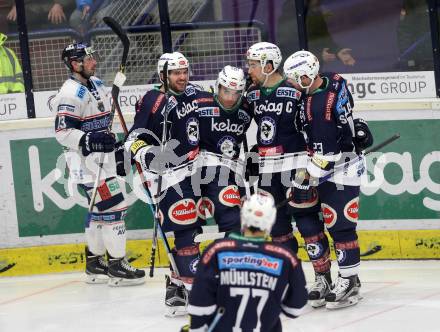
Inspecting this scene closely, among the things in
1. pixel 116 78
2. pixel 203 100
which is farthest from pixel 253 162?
pixel 116 78

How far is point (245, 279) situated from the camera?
488 cm

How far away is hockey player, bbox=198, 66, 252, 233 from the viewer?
7.02 metres

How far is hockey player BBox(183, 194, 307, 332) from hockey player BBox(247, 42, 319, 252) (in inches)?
86.0

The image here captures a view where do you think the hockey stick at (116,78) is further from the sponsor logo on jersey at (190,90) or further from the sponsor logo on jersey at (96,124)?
the sponsor logo on jersey at (190,90)

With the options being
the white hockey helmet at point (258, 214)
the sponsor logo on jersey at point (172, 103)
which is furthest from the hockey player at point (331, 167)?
the white hockey helmet at point (258, 214)

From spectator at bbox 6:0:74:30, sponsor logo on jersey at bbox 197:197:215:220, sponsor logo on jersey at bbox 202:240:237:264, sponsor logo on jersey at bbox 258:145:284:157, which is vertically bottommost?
sponsor logo on jersey at bbox 202:240:237:264

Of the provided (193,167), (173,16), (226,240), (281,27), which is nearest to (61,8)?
(173,16)

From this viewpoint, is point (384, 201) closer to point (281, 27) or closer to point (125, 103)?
point (281, 27)

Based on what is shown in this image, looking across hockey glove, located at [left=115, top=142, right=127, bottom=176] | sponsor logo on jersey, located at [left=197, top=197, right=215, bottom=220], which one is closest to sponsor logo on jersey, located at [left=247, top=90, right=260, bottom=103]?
sponsor logo on jersey, located at [left=197, top=197, right=215, bottom=220]

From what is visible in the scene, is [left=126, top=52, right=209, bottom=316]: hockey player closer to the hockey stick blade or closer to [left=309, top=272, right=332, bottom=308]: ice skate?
[left=309, top=272, right=332, bottom=308]: ice skate

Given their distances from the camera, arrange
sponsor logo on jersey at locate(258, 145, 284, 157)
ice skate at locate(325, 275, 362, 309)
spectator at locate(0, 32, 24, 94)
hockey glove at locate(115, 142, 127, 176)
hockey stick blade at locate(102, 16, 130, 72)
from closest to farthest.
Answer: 1. ice skate at locate(325, 275, 362, 309)
2. sponsor logo on jersey at locate(258, 145, 284, 157)
3. hockey glove at locate(115, 142, 127, 176)
4. hockey stick blade at locate(102, 16, 130, 72)
5. spectator at locate(0, 32, 24, 94)

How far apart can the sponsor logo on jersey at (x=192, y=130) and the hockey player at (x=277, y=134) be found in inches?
14.9

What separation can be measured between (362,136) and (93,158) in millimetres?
2148

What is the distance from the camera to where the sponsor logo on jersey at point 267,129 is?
23.5 ft
